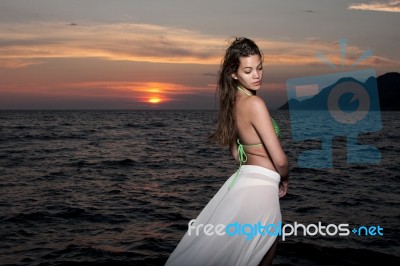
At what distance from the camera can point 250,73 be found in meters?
3.31

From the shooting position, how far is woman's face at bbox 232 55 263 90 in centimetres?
330

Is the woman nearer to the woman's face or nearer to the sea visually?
the woman's face

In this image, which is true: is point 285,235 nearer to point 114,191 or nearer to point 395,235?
point 395,235

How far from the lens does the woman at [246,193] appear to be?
10.4 feet

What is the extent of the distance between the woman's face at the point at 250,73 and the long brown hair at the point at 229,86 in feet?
0.13

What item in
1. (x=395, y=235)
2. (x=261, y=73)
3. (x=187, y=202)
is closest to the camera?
(x=261, y=73)

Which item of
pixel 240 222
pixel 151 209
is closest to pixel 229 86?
pixel 240 222

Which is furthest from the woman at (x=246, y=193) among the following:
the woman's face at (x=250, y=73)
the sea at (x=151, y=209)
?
the sea at (x=151, y=209)

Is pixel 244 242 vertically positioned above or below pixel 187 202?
above

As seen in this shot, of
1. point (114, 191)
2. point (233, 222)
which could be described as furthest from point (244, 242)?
point (114, 191)

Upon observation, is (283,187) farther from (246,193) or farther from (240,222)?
(240,222)

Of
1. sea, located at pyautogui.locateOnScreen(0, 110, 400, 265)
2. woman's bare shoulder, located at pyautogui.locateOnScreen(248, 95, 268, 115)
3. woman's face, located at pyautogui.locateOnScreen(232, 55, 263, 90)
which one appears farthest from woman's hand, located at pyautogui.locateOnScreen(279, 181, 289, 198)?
sea, located at pyautogui.locateOnScreen(0, 110, 400, 265)

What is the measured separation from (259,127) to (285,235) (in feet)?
18.7

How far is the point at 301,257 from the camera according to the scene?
23.4ft
